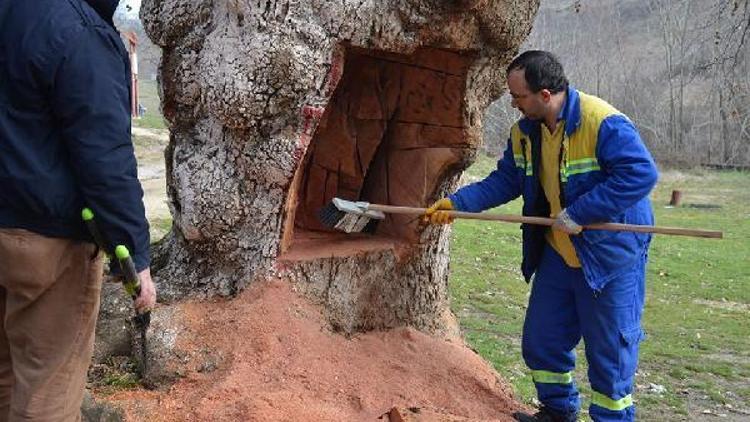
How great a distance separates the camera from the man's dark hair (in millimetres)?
4176

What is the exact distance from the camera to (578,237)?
419cm

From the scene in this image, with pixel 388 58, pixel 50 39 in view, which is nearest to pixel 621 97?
pixel 388 58

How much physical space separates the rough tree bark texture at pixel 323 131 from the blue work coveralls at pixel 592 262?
83 cm

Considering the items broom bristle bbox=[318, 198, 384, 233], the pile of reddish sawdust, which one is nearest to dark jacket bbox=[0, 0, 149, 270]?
the pile of reddish sawdust

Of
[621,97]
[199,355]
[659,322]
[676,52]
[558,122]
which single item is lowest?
[659,322]

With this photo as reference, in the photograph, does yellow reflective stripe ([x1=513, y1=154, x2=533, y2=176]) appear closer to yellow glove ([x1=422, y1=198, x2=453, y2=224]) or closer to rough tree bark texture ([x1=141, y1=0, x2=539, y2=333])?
yellow glove ([x1=422, y1=198, x2=453, y2=224])

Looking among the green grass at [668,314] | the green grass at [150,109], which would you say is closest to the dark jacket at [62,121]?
the green grass at [668,314]

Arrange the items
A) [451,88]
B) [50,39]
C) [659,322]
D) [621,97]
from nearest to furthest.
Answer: [50,39], [451,88], [659,322], [621,97]

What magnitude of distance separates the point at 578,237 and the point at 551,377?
87cm

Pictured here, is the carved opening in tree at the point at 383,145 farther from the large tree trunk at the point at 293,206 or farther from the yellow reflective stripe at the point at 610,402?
the yellow reflective stripe at the point at 610,402

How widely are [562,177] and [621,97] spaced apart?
3415 cm

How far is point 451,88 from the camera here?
5.28m

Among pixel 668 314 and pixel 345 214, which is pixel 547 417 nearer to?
pixel 345 214

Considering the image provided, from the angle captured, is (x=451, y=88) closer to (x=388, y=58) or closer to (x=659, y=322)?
(x=388, y=58)
